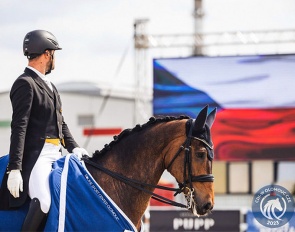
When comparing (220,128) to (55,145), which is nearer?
(55,145)

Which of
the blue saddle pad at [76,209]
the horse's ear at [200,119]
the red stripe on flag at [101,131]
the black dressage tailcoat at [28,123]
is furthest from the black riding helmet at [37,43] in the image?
the red stripe on flag at [101,131]

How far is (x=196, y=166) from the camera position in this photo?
559 cm

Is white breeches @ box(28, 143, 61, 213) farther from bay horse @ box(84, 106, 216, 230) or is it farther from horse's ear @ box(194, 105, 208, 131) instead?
horse's ear @ box(194, 105, 208, 131)

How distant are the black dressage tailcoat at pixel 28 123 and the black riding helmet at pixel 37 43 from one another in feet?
0.49

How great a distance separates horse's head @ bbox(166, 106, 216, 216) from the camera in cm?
555

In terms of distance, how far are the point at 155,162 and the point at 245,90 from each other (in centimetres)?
1255

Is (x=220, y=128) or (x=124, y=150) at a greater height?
(x=124, y=150)

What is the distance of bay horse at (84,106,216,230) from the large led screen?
39.3 feet

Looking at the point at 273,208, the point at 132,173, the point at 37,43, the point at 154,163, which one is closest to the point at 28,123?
the point at 37,43

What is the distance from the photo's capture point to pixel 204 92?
1789 centimetres

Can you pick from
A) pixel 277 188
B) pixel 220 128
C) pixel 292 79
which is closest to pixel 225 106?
pixel 220 128

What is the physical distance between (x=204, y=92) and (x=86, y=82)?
530 inches

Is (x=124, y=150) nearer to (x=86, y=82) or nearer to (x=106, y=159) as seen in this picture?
(x=106, y=159)

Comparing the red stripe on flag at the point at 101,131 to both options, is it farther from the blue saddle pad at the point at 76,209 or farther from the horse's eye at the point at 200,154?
the horse's eye at the point at 200,154
